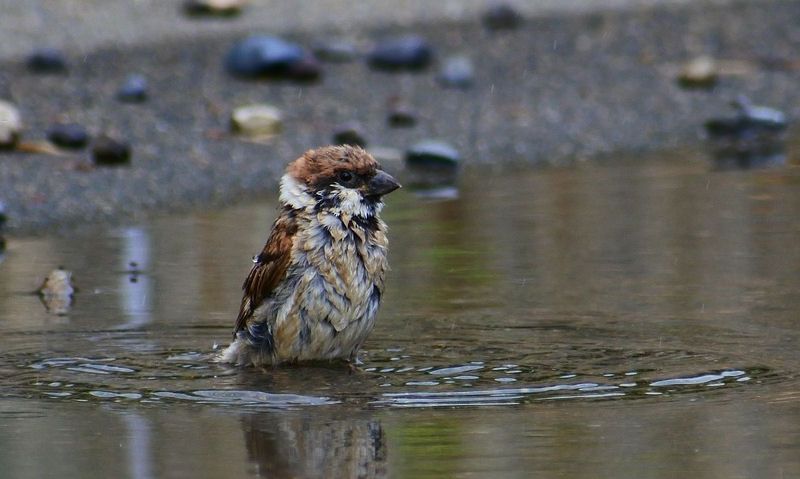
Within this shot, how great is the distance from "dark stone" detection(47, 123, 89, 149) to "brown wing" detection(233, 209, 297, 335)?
441cm

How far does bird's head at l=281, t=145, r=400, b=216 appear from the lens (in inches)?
248

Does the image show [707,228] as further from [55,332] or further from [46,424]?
[46,424]

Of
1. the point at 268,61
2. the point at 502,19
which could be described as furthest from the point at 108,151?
the point at 502,19

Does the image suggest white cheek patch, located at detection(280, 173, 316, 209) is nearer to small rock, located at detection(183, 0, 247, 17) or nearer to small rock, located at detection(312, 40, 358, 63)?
small rock, located at detection(312, 40, 358, 63)

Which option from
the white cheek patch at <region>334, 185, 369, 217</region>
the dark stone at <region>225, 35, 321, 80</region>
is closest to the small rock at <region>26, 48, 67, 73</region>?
the dark stone at <region>225, 35, 321, 80</region>

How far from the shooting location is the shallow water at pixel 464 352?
464 centimetres

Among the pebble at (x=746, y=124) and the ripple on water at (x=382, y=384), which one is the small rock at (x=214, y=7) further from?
the ripple on water at (x=382, y=384)

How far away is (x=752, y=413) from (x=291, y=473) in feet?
4.98

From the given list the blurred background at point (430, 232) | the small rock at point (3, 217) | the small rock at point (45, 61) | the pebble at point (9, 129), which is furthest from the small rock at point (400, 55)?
the small rock at point (3, 217)

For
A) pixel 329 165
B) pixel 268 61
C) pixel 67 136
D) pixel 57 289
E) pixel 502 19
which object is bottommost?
pixel 57 289

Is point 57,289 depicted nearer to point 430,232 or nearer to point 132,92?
point 430,232

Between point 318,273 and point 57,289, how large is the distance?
5.90 ft

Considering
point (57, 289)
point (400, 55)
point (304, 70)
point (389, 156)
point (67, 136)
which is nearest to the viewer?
point (57, 289)

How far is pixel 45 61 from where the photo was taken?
11.9 metres
